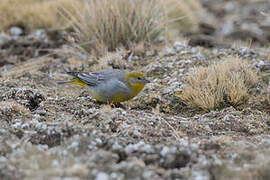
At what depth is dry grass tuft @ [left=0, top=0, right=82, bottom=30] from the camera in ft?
29.4

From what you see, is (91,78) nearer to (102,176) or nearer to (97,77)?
(97,77)

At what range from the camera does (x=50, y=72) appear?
22.7ft

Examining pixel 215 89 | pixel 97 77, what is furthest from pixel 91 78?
pixel 215 89

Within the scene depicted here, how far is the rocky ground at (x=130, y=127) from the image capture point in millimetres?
3008

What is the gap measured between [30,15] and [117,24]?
3.02 metres

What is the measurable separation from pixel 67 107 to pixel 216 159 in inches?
88.8

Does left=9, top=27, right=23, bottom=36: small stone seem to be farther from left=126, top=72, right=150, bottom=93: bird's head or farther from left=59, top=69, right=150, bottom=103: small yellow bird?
left=126, top=72, right=150, bottom=93: bird's head

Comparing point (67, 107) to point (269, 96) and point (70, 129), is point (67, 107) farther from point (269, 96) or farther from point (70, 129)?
point (269, 96)

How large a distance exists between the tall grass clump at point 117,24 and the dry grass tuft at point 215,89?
2020 millimetres

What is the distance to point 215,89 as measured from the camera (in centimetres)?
518

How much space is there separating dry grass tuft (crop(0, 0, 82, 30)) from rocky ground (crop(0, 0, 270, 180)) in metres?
1.52

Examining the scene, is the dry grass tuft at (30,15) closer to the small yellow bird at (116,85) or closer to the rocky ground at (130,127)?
the rocky ground at (130,127)

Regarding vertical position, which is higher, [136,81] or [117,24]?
[117,24]

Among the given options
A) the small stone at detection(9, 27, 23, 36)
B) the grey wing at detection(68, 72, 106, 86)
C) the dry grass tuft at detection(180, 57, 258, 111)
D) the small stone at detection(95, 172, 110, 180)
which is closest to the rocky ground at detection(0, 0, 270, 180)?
the small stone at detection(95, 172, 110, 180)
